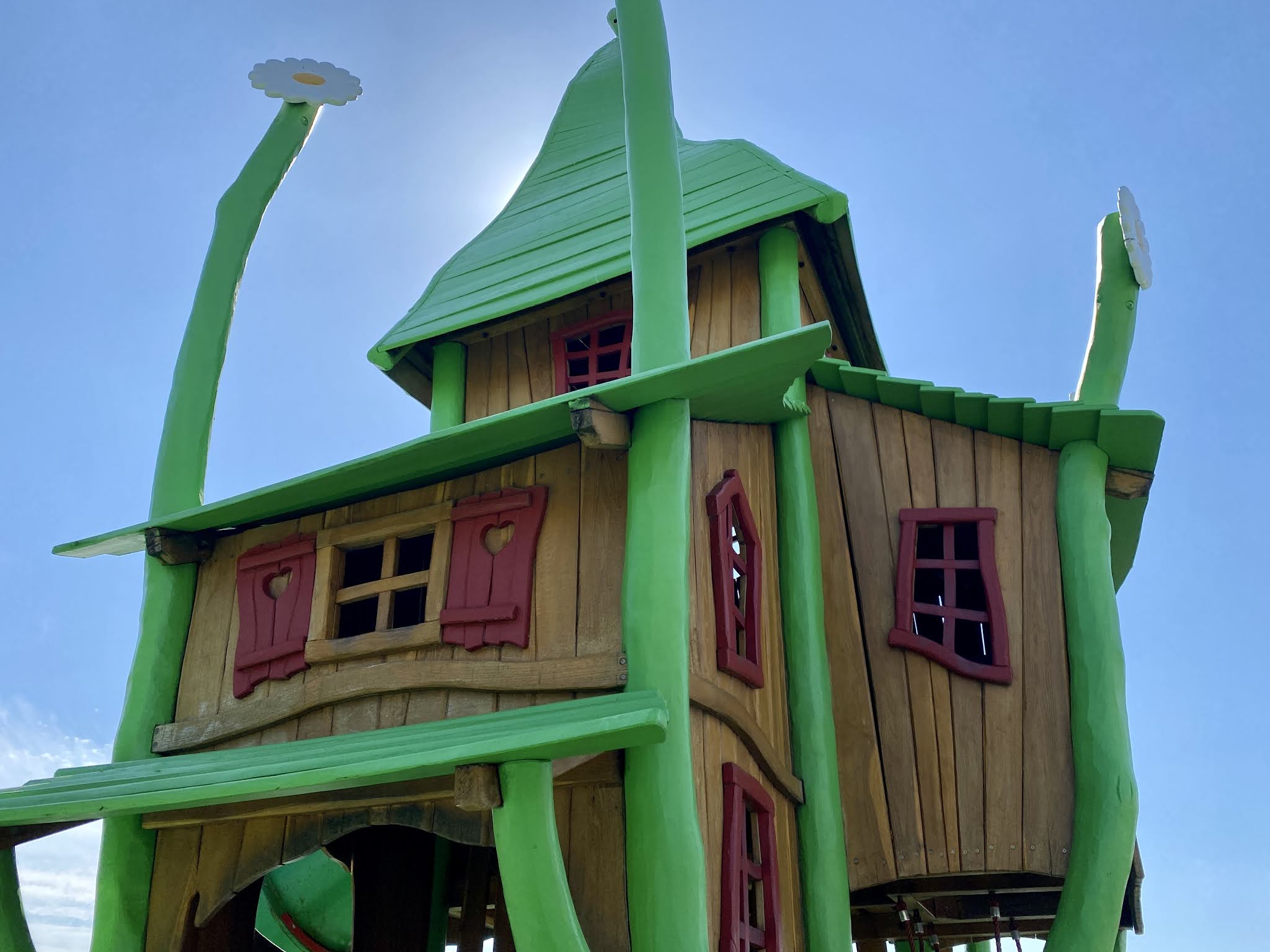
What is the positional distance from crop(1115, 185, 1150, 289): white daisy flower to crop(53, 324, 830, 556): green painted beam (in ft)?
7.77

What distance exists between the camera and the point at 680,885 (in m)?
4.51

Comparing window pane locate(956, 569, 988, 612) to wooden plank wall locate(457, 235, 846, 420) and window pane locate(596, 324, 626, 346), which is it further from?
window pane locate(596, 324, 626, 346)

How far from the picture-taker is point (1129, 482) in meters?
6.88

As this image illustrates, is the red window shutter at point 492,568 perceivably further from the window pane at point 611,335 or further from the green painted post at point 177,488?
the window pane at point 611,335

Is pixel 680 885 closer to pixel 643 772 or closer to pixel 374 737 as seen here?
pixel 643 772

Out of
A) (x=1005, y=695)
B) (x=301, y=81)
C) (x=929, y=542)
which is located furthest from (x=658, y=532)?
(x=301, y=81)

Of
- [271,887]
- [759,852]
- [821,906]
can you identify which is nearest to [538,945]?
[759,852]

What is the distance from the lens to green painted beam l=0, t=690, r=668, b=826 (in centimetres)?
417

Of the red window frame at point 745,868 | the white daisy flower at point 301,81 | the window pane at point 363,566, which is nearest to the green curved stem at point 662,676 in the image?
the red window frame at point 745,868

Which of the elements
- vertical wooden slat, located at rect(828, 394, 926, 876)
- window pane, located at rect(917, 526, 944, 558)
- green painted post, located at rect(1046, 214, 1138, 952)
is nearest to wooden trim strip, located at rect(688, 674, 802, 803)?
vertical wooden slat, located at rect(828, 394, 926, 876)

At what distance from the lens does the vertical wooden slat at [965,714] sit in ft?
20.4

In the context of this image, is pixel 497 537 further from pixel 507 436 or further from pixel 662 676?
pixel 662 676

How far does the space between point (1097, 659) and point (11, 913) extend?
5.21 metres

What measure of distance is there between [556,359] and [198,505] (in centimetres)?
242
